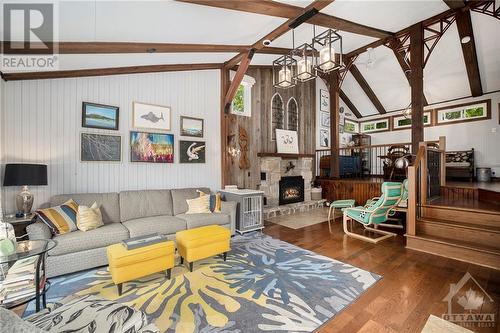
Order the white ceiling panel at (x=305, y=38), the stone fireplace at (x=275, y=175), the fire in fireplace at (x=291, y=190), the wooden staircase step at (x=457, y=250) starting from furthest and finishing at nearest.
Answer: the fire in fireplace at (x=291, y=190) → the stone fireplace at (x=275, y=175) → the white ceiling panel at (x=305, y=38) → the wooden staircase step at (x=457, y=250)

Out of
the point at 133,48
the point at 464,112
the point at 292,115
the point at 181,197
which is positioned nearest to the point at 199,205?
the point at 181,197

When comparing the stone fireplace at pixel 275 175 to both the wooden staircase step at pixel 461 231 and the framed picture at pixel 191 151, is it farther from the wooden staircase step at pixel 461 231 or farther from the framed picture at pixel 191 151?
the wooden staircase step at pixel 461 231

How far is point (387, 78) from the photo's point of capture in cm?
823

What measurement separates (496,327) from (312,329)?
5.18 ft

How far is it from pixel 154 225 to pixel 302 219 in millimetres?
3600

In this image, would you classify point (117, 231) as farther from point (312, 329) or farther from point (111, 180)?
point (312, 329)

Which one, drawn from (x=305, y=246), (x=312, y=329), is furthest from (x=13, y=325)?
(x=305, y=246)

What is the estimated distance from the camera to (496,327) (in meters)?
1.86

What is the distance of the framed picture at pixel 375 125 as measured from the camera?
998 centimetres

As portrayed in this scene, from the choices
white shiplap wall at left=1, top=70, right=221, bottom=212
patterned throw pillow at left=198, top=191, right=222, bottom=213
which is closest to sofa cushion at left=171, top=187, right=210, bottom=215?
patterned throw pillow at left=198, top=191, right=222, bottom=213

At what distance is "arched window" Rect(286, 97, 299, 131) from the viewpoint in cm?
720

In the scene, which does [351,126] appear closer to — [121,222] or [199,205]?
[199,205]

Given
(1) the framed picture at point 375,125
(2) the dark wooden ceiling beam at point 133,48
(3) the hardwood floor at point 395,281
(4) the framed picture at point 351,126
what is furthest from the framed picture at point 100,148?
(1) the framed picture at point 375,125

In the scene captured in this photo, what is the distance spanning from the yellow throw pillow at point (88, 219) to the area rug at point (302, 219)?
3608 millimetres
